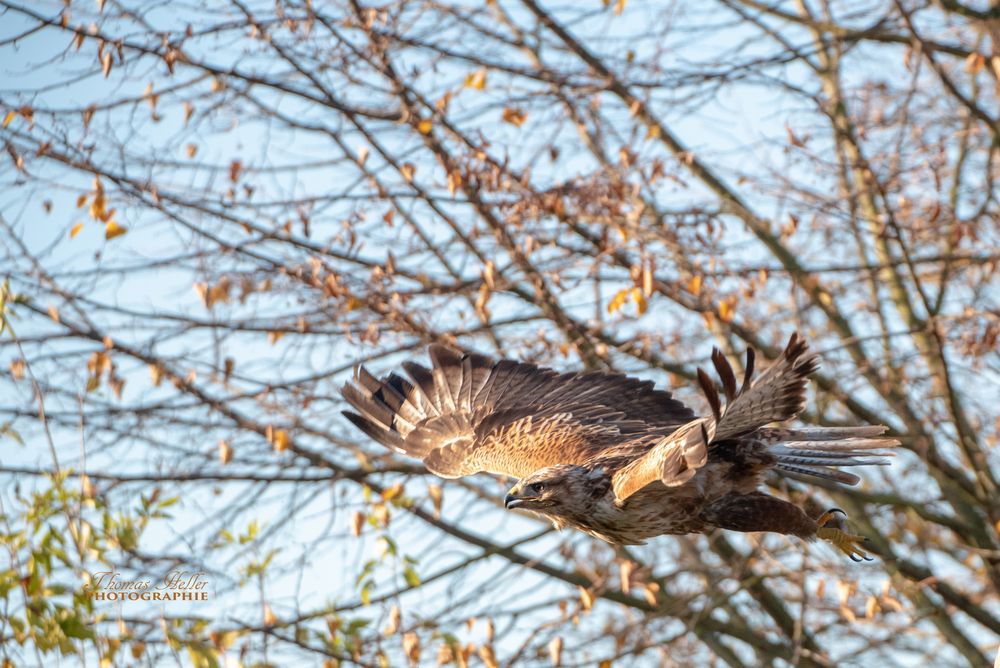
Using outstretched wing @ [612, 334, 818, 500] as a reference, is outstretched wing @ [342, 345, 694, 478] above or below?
above

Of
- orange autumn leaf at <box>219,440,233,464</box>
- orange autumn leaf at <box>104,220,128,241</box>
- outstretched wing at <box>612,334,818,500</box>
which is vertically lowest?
outstretched wing at <box>612,334,818,500</box>

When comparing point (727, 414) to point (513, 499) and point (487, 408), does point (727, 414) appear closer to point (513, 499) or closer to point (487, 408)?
point (513, 499)

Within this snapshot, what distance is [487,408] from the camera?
631 centimetres

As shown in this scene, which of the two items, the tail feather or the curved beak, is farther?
the tail feather

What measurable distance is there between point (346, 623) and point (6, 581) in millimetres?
1902

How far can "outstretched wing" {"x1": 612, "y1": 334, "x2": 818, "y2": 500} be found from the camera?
3871mm

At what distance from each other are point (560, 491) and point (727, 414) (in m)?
0.91

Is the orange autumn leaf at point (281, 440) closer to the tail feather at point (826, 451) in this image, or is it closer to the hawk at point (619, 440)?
the hawk at point (619, 440)

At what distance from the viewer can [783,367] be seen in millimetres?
4258

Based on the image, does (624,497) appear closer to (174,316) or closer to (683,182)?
(683,182)

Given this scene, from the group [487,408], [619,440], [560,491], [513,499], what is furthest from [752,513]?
[487,408]

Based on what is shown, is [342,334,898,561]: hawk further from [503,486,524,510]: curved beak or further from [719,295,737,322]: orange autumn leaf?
[719,295,737,322]: orange autumn leaf

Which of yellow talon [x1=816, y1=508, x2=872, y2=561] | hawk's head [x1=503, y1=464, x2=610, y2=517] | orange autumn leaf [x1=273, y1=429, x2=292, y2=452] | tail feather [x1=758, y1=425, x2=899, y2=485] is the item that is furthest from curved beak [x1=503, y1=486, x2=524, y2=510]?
orange autumn leaf [x1=273, y1=429, x2=292, y2=452]

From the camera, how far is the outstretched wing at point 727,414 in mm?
3871
